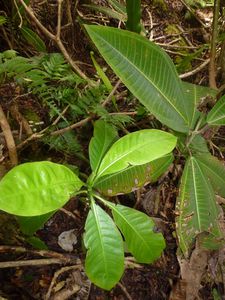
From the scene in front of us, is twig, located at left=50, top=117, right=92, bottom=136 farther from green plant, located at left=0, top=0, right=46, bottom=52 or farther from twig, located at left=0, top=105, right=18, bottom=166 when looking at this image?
green plant, located at left=0, top=0, right=46, bottom=52

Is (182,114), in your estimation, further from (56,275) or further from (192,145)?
(56,275)

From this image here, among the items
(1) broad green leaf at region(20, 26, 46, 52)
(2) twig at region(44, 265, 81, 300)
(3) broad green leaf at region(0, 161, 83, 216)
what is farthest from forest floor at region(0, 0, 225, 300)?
(3) broad green leaf at region(0, 161, 83, 216)

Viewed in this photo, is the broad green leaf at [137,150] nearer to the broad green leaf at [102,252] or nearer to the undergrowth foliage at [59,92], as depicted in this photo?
the broad green leaf at [102,252]

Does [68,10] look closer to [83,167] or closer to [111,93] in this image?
[111,93]

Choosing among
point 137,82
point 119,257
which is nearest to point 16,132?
point 137,82

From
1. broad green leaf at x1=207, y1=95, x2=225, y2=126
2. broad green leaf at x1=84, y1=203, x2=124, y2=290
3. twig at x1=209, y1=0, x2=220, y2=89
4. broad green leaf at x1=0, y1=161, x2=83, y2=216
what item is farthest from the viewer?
twig at x1=209, y1=0, x2=220, y2=89

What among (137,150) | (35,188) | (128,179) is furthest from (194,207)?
(35,188)
